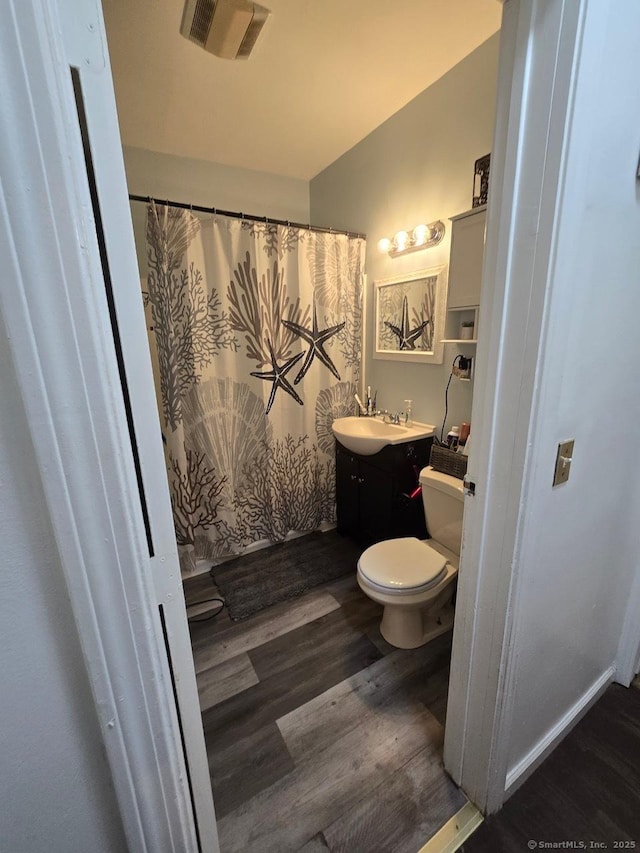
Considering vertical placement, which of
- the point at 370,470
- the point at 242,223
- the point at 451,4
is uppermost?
the point at 451,4

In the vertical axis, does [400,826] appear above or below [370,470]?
below

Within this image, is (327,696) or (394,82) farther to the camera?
(394,82)

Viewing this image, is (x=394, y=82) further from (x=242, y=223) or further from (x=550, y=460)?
(x=550, y=460)

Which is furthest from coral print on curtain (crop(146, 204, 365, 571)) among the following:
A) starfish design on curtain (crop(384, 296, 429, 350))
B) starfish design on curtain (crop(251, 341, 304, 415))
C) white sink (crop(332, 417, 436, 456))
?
starfish design on curtain (crop(384, 296, 429, 350))

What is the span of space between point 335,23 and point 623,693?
9.34 feet

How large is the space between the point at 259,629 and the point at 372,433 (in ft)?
4.07

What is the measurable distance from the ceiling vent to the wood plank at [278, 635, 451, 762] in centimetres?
259

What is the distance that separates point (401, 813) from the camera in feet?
3.37

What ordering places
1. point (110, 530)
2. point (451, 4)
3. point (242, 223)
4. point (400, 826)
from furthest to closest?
point (242, 223) < point (451, 4) < point (400, 826) < point (110, 530)

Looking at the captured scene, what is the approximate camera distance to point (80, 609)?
41cm

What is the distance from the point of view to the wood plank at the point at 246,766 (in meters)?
1.08

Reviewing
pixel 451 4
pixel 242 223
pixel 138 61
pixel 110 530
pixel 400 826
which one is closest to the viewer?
pixel 110 530

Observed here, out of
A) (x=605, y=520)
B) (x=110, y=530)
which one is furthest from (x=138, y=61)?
(x=605, y=520)

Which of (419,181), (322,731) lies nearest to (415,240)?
(419,181)
